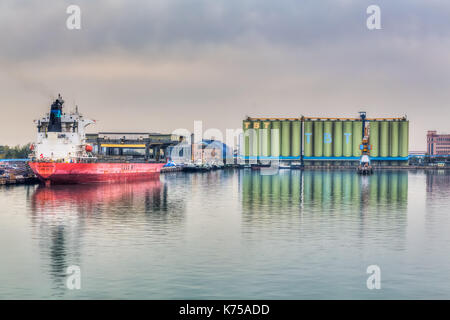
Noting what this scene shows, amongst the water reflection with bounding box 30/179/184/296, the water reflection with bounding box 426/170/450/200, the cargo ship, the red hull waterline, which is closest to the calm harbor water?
the water reflection with bounding box 30/179/184/296

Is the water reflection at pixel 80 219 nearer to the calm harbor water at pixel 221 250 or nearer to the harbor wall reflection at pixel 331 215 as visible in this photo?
the calm harbor water at pixel 221 250

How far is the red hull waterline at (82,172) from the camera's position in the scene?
79125 mm

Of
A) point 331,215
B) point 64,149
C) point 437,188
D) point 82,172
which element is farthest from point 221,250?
point 437,188

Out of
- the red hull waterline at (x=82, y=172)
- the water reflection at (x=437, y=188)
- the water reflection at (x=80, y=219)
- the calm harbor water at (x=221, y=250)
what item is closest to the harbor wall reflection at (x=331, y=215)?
the calm harbor water at (x=221, y=250)

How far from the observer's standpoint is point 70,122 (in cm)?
8700

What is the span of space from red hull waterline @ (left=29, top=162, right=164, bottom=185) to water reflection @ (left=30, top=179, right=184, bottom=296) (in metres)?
11.7

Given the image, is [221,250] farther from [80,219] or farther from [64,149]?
[64,149]

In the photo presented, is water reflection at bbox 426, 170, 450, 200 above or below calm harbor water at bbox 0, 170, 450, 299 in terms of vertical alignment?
below

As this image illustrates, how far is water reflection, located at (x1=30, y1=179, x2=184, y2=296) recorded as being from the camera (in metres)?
29.4

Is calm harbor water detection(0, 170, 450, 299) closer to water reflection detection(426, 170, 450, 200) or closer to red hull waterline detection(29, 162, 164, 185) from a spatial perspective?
water reflection detection(426, 170, 450, 200)

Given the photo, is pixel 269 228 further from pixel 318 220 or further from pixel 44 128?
pixel 44 128
